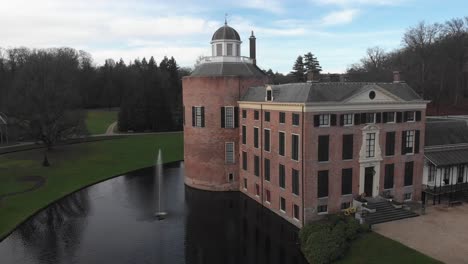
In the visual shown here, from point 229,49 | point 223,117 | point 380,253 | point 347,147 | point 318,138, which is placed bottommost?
point 380,253

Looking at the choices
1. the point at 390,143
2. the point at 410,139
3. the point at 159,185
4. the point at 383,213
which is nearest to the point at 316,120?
the point at 390,143

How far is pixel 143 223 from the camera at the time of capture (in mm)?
28266

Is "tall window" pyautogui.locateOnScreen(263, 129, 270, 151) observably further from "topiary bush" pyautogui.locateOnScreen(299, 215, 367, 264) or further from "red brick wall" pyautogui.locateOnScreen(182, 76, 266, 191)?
"topiary bush" pyautogui.locateOnScreen(299, 215, 367, 264)

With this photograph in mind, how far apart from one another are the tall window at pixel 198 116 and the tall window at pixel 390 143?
17.2m

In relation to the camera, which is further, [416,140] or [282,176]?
[416,140]

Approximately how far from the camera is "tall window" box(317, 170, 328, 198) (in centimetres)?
2616

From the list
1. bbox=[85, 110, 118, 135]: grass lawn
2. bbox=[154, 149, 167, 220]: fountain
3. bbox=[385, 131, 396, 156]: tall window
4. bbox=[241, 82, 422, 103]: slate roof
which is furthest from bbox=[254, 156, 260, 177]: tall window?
bbox=[85, 110, 118, 135]: grass lawn

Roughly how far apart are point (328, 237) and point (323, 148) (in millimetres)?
6719

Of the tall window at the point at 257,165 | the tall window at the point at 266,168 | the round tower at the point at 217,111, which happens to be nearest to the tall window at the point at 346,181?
the tall window at the point at 266,168

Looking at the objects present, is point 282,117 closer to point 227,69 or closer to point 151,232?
point 227,69

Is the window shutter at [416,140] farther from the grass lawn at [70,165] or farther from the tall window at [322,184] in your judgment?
the grass lawn at [70,165]

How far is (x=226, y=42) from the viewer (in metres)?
38.5

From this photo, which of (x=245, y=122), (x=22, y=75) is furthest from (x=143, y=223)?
(x=22, y=75)

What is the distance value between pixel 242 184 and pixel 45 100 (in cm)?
3317
